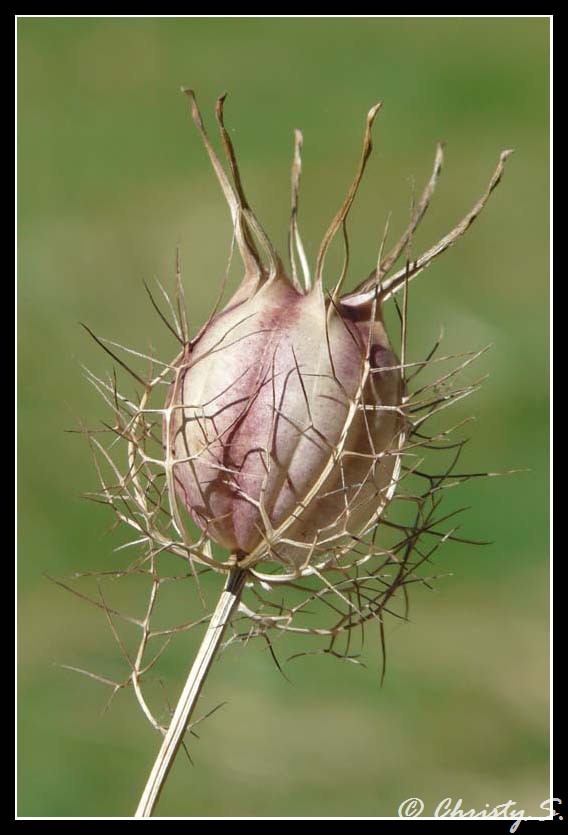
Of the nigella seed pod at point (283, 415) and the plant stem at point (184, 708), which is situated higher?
the nigella seed pod at point (283, 415)

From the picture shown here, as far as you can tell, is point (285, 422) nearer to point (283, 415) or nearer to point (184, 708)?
point (283, 415)

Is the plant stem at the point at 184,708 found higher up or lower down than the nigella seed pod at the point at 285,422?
lower down

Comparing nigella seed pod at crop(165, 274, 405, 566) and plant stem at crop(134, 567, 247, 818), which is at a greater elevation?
nigella seed pod at crop(165, 274, 405, 566)

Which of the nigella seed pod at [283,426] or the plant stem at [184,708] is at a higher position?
the nigella seed pod at [283,426]

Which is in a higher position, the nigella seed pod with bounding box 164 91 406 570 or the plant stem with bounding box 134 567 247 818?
the nigella seed pod with bounding box 164 91 406 570

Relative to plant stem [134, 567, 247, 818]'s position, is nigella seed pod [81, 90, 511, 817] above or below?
above

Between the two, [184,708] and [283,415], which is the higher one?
[283,415]

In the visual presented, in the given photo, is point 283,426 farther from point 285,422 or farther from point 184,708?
point 184,708

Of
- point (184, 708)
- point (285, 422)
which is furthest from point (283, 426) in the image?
point (184, 708)
